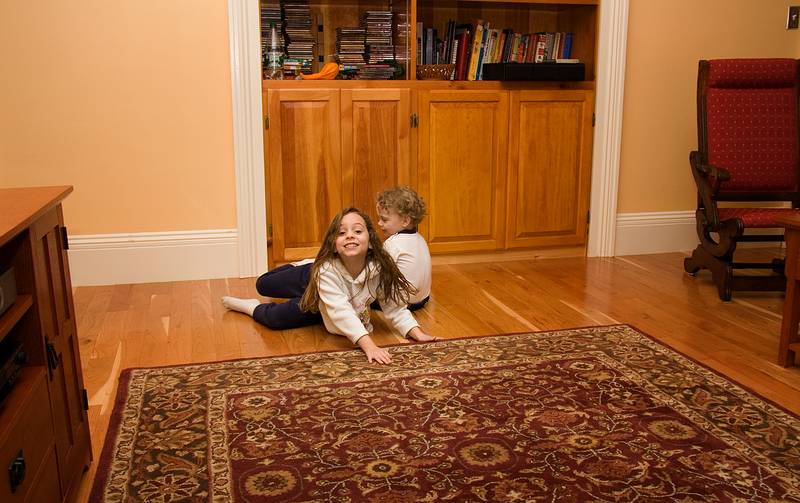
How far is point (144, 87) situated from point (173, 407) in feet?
6.38

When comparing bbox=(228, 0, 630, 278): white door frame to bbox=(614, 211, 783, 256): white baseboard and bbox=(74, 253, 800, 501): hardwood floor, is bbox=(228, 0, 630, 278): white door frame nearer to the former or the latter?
bbox=(614, 211, 783, 256): white baseboard

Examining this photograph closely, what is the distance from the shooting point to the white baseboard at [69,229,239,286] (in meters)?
3.70

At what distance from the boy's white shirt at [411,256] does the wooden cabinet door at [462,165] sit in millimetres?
911

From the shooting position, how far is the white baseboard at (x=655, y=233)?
14.5 feet

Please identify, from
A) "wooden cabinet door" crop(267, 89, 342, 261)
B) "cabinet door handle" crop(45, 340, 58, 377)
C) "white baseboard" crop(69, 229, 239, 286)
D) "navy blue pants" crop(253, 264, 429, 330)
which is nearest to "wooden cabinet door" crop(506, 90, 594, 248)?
"wooden cabinet door" crop(267, 89, 342, 261)

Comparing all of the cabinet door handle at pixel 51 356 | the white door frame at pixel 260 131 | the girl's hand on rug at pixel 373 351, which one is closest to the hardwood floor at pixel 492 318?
the girl's hand on rug at pixel 373 351

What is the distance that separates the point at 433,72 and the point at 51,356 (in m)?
2.83

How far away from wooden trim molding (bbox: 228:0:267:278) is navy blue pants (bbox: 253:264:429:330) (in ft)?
1.86

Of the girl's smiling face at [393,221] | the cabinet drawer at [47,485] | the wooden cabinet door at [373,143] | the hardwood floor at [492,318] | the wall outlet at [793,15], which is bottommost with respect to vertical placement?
the hardwood floor at [492,318]

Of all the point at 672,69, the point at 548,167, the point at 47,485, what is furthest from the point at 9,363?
the point at 672,69

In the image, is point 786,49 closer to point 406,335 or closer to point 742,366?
point 742,366

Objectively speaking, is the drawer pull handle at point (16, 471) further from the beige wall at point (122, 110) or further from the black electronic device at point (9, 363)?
the beige wall at point (122, 110)

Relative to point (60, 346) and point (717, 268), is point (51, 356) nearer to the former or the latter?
point (60, 346)

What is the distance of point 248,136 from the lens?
147 inches
